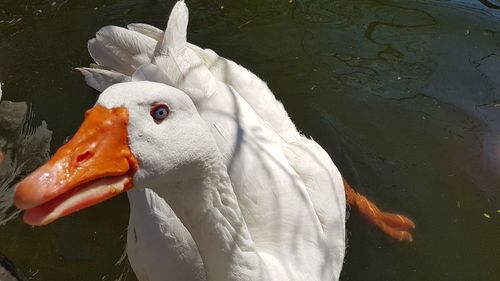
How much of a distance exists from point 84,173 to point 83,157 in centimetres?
5

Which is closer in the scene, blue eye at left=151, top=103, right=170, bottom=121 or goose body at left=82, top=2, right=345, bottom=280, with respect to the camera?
blue eye at left=151, top=103, right=170, bottom=121

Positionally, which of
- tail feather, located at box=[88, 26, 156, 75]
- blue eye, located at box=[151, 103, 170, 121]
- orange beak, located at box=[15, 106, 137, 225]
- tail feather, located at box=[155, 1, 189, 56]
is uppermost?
blue eye, located at box=[151, 103, 170, 121]

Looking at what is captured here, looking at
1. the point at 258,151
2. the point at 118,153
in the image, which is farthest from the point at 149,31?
the point at 118,153

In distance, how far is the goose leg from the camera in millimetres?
3234

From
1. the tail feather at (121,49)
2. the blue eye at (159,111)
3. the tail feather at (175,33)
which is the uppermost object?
the blue eye at (159,111)

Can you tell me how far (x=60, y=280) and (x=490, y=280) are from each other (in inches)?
93.6

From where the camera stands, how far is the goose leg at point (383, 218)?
3234mm

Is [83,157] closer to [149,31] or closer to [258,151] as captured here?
[258,151]

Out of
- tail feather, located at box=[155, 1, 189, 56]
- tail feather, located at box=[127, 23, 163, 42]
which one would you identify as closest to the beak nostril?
tail feather, located at box=[155, 1, 189, 56]

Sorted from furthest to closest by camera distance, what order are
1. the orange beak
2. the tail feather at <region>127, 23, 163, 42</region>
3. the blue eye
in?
the tail feather at <region>127, 23, 163, 42</region> → the blue eye → the orange beak

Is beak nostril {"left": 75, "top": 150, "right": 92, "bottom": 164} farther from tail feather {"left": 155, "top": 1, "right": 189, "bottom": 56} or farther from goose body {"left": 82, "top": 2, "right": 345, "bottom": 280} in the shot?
tail feather {"left": 155, "top": 1, "right": 189, "bottom": 56}

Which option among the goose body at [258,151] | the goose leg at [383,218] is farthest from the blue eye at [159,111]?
the goose leg at [383,218]

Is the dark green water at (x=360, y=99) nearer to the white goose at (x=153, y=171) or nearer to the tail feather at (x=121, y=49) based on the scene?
the tail feather at (x=121, y=49)

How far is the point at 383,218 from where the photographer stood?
3309mm
